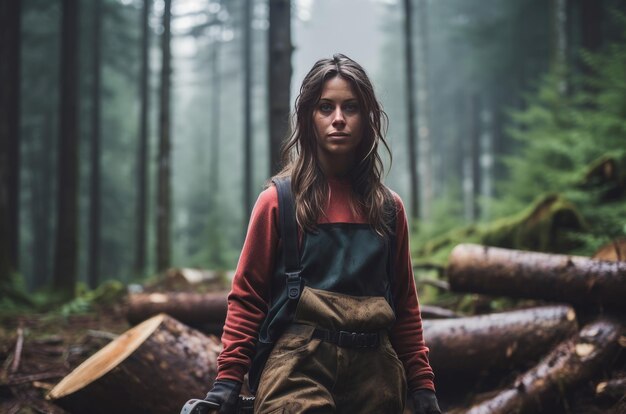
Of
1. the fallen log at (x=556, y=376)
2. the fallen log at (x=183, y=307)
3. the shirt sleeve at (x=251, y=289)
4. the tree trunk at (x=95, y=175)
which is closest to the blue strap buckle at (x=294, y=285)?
the shirt sleeve at (x=251, y=289)

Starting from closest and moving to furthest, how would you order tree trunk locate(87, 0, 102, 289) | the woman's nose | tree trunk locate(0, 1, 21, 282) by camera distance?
the woman's nose, tree trunk locate(0, 1, 21, 282), tree trunk locate(87, 0, 102, 289)

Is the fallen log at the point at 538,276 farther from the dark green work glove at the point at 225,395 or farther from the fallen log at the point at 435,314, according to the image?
the dark green work glove at the point at 225,395

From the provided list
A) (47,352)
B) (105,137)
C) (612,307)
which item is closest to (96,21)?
(105,137)

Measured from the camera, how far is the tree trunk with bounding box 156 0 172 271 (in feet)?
50.2

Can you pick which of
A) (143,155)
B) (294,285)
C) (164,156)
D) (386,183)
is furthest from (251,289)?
(143,155)

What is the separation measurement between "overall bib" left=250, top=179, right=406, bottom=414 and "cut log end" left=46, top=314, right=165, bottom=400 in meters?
1.86

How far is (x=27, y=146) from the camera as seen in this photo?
81.6ft

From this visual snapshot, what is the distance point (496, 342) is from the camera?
4.58 meters

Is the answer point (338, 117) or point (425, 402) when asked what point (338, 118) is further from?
point (425, 402)

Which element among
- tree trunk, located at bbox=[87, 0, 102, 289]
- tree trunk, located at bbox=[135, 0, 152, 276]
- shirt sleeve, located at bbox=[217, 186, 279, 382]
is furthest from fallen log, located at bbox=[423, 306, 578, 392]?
tree trunk, located at bbox=[87, 0, 102, 289]

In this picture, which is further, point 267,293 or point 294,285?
point 267,293

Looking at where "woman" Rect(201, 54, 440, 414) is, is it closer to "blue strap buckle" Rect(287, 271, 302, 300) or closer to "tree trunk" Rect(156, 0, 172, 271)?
"blue strap buckle" Rect(287, 271, 302, 300)

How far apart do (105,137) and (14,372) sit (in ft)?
80.7

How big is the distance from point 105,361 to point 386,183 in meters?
14.5
